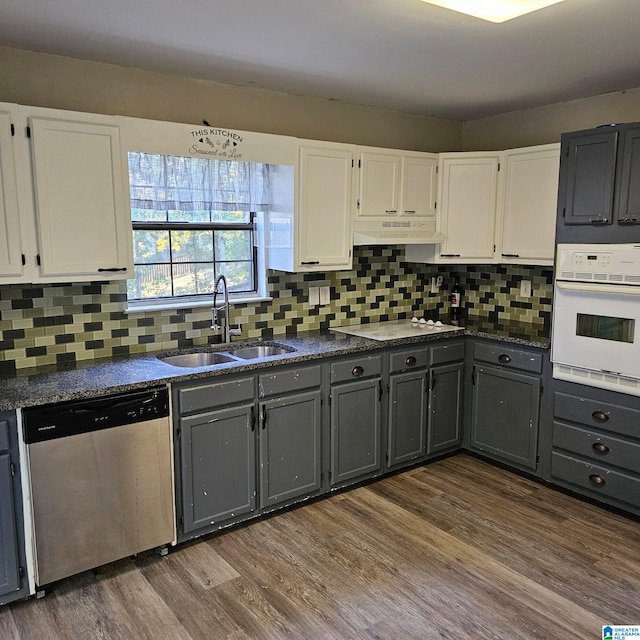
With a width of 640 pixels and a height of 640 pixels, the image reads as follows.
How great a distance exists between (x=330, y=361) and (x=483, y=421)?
4.35 feet

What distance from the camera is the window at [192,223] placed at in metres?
2.97

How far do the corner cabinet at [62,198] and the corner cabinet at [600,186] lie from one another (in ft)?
7.93

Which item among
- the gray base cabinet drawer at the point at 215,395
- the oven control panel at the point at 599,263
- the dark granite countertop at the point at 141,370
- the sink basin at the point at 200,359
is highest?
the oven control panel at the point at 599,263

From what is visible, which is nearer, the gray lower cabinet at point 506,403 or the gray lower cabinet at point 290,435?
the gray lower cabinet at point 290,435

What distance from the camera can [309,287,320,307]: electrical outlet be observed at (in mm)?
3844

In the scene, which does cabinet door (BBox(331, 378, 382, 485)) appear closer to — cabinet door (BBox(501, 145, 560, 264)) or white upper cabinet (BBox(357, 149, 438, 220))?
white upper cabinet (BBox(357, 149, 438, 220))

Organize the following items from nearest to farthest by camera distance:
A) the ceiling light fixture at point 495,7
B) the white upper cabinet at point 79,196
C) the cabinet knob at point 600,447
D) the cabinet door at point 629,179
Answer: the ceiling light fixture at point 495,7 < the white upper cabinet at point 79,196 < the cabinet door at point 629,179 < the cabinet knob at point 600,447

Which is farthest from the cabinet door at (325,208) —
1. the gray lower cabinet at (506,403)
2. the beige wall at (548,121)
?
the beige wall at (548,121)

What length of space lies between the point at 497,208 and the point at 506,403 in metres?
1.32

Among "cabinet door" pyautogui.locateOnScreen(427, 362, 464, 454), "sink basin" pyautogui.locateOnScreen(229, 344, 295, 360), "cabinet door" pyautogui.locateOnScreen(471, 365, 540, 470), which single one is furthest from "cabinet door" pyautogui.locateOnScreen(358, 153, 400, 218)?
"cabinet door" pyautogui.locateOnScreen(471, 365, 540, 470)

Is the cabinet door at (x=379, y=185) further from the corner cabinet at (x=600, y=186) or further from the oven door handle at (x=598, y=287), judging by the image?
the oven door handle at (x=598, y=287)

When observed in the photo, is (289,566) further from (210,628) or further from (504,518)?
(504,518)

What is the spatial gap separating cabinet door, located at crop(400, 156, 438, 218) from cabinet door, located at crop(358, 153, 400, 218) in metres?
0.07

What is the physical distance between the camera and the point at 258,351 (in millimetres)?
3506
